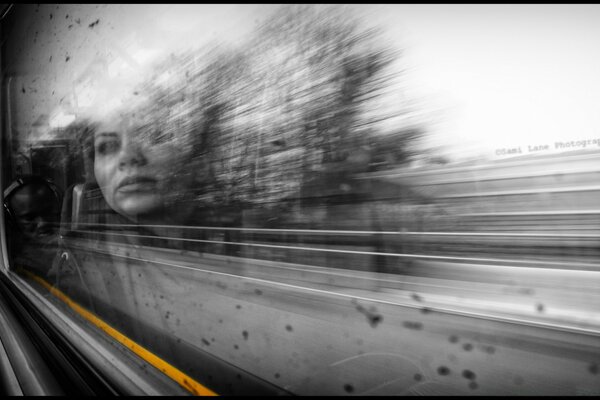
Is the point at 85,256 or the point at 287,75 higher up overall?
the point at 287,75

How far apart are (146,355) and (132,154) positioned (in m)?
0.92

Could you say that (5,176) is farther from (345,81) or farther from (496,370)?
(496,370)

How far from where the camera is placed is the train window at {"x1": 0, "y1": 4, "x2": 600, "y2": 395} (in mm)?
1342

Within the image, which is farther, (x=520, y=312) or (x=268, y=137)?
(x=520, y=312)

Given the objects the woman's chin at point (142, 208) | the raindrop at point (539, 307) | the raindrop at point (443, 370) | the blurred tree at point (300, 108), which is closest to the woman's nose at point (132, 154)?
the woman's chin at point (142, 208)

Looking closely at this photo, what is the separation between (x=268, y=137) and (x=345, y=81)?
398 millimetres

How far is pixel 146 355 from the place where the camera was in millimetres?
1192

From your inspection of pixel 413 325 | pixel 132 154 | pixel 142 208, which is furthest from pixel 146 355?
pixel 413 325

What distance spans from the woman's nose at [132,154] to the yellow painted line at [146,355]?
69cm

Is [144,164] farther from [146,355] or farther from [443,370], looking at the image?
[443,370]

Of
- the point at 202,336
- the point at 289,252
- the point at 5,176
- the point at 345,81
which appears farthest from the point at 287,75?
the point at 5,176

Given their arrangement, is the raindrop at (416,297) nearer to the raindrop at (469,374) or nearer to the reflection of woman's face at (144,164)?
the raindrop at (469,374)

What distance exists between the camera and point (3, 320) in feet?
5.43

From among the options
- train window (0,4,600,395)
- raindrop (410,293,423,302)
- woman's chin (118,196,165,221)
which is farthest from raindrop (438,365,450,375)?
woman's chin (118,196,165,221)
